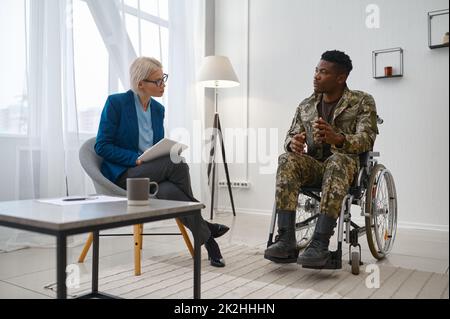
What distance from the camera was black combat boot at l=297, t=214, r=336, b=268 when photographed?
1684 millimetres

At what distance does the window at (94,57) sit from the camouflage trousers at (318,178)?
1.42 meters

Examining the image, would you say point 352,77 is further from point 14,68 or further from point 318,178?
point 14,68

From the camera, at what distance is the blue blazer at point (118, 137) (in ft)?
6.54

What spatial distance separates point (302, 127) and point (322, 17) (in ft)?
5.40

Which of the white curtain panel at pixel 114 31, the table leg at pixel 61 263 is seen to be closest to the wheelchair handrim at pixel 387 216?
the table leg at pixel 61 263

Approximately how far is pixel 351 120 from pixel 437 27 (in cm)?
143

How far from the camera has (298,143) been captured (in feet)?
6.46

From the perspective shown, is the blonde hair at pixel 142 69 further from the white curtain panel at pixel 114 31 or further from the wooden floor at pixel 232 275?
the wooden floor at pixel 232 275

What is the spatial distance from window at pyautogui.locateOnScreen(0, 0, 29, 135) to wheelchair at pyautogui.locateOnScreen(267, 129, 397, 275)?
4.91ft

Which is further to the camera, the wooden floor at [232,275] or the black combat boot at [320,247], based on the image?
the black combat boot at [320,247]

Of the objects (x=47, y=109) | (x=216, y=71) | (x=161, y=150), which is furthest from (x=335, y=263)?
(x=216, y=71)


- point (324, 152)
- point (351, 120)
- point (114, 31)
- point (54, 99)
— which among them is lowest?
point (324, 152)

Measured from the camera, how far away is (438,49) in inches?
115
